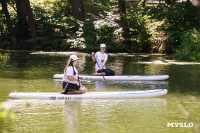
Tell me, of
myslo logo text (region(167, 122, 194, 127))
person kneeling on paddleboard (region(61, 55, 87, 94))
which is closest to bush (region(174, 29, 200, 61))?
person kneeling on paddleboard (region(61, 55, 87, 94))

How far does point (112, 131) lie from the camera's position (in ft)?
23.3

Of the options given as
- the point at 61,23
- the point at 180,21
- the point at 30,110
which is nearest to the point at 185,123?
the point at 30,110

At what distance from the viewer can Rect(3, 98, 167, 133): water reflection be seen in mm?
7395

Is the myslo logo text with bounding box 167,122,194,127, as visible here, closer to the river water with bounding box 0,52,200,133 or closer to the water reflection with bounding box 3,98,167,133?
the river water with bounding box 0,52,200,133

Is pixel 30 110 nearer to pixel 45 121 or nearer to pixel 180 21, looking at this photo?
pixel 45 121

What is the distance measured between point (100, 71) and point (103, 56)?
66 centimetres

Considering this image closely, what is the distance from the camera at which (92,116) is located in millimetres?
8461

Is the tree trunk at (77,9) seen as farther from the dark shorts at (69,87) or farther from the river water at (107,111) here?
the dark shorts at (69,87)

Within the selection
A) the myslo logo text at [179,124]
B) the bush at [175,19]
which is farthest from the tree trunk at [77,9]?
the myslo logo text at [179,124]

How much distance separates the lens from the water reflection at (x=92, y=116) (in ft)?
24.3

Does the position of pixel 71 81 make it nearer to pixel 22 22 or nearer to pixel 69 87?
pixel 69 87

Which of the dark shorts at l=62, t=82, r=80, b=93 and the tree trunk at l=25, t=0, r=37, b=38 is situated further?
the tree trunk at l=25, t=0, r=37, b=38

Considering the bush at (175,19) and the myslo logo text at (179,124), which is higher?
the bush at (175,19)

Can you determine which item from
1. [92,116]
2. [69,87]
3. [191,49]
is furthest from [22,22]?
[92,116]
